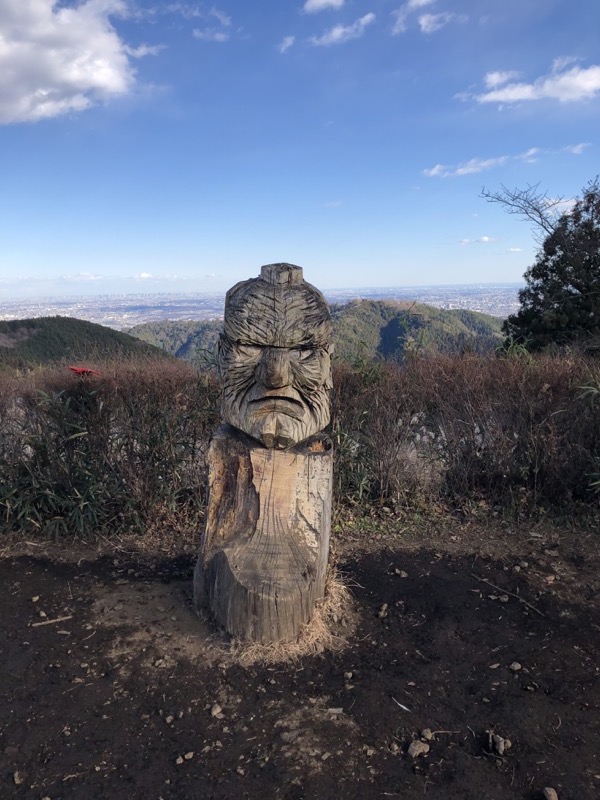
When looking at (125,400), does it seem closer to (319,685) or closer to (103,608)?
(103,608)

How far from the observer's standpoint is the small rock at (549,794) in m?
2.36

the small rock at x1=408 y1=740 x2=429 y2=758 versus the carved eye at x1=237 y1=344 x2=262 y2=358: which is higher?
the carved eye at x1=237 y1=344 x2=262 y2=358

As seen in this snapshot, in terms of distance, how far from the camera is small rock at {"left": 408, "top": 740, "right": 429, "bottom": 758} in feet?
8.56

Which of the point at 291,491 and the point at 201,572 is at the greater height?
the point at 291,491

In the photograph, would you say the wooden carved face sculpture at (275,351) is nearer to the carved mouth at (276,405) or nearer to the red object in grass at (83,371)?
the carved mouth at (276,405)

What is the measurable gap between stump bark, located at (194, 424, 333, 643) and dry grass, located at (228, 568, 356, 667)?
0.16 ft

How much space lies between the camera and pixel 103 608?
3.90 m

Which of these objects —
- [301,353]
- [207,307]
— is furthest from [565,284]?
[207,307]

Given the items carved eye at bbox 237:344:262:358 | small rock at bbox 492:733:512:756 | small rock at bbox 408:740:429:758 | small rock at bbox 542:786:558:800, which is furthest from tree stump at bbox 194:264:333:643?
small rock at bbox 542:786:558:800

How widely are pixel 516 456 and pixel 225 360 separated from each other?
3598mm

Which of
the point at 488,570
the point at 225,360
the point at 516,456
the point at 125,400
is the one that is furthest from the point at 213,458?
the point at 516,456

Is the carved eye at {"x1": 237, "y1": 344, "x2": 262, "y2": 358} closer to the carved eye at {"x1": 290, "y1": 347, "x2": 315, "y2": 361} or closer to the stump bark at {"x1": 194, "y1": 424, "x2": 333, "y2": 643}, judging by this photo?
the carved eye at {"x1": 290, "y1": 347, "x2": 315, "y2": 361}

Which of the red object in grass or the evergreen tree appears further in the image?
the evergreen tree

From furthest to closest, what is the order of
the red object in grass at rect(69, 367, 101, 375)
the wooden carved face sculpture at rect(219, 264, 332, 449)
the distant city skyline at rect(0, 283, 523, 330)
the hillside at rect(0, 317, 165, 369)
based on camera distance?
the distant city skyline at rect(0, 283, 523, 330) < the hillside at rect(0, 317, 165, 369) < the red object in grass at rect(69, 367, 101, 375) < the wooden carved face sculpture at rect(219, 264, 332, 449)
